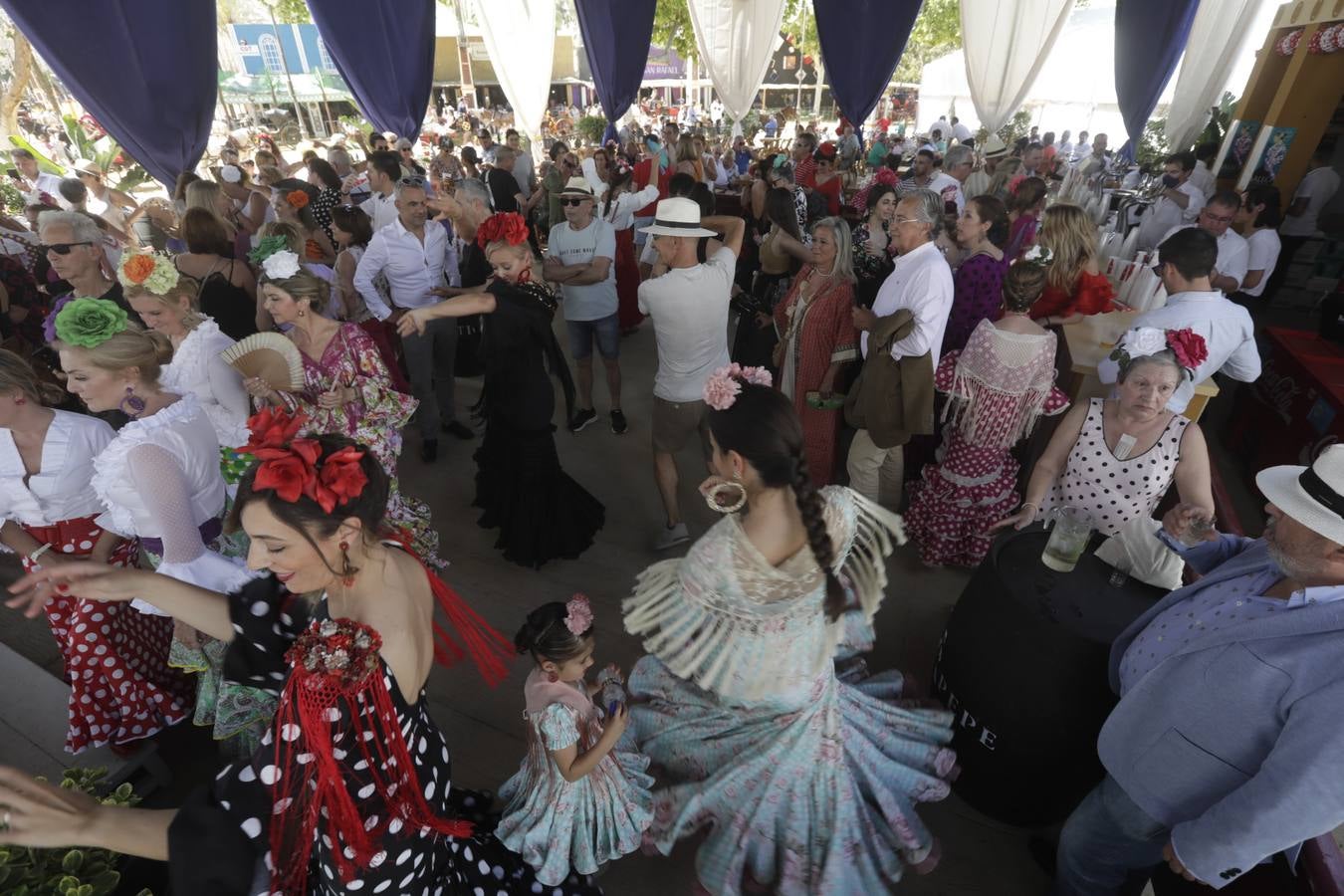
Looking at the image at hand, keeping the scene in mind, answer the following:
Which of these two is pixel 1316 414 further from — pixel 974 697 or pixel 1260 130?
pixel 1260 130

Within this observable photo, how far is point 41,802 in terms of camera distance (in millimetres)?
1251

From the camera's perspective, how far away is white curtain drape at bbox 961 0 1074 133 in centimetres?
741

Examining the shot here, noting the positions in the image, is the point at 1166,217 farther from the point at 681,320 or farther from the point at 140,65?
the point at 140,65

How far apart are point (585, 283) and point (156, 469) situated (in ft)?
9.18

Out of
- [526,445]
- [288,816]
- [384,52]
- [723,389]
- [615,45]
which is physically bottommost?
[526,445]

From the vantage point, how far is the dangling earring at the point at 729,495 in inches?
72.2

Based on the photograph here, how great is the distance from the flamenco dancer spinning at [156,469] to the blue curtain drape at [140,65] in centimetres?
369

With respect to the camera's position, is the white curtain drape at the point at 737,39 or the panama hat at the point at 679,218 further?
the white curtain drape at the point at 737,39

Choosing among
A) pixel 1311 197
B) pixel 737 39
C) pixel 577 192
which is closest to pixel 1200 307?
pixel 577 192

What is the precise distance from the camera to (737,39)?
931 cm

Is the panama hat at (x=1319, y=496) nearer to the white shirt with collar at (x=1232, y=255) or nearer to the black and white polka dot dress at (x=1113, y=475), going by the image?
the black and white polka dot dress at (x=1113, y=475)

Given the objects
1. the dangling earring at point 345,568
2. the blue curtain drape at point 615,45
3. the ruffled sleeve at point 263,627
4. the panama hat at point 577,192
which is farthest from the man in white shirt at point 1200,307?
the blue curtain drape at point 615,45

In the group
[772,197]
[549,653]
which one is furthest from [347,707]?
[772,197]

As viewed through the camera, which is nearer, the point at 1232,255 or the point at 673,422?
the point at 673,422
